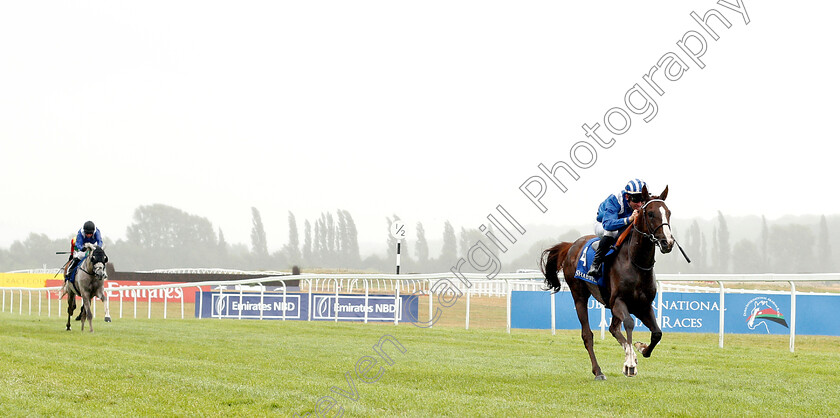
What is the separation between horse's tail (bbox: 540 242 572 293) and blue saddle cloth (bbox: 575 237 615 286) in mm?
776

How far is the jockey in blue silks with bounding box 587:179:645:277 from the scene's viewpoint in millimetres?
7289

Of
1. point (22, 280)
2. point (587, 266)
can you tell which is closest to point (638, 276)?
point (587, 266)

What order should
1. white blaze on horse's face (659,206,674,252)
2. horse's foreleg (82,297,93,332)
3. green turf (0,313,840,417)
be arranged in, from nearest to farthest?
1. green turf (0,313,840,417)
2. white blaze on horse's face (659,206,674,252)
3. horse's foreleg (82,297,93,332)

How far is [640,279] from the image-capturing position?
697 cm

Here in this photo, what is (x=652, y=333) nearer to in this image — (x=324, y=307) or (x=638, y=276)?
(x=638, y=276)

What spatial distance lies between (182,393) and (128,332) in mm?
7893

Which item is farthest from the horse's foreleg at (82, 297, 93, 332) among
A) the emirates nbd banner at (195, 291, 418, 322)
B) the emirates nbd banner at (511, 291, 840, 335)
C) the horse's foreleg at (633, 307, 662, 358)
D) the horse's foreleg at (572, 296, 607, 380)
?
the horse's foreleg at (633, 307, 662, 358)

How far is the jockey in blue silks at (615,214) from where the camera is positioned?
7.29m

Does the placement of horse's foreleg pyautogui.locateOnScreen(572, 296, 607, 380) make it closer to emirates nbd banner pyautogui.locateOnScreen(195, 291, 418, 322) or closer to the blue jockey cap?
the blue jockey cap

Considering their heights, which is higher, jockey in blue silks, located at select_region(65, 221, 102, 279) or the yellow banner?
jockey in blue silks, located at select_region(65, 221, 102, 279)

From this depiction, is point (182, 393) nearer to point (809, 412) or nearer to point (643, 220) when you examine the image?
point (643, 220)

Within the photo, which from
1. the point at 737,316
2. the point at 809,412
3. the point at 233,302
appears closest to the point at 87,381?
the point at 809,412

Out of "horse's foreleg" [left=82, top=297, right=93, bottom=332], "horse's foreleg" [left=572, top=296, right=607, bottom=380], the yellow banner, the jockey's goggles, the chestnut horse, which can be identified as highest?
the jockey's goggles

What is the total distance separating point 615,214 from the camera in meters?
7.50
